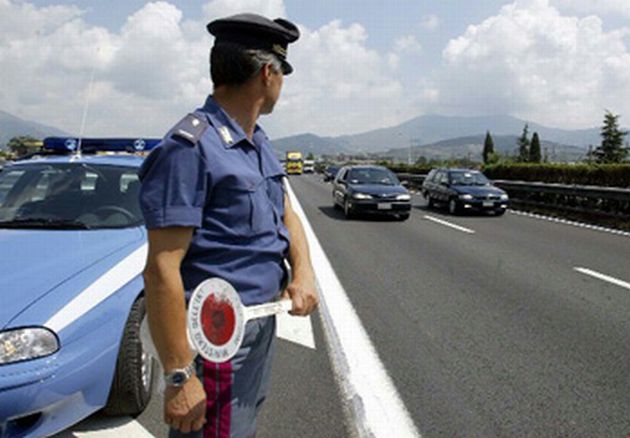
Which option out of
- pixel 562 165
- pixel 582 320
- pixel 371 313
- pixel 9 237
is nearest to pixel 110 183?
pixel 9 237

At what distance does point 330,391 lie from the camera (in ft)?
11.9

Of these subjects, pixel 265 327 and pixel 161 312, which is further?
pixel 265 327

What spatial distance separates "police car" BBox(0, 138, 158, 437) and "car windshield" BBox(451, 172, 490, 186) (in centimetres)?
1408

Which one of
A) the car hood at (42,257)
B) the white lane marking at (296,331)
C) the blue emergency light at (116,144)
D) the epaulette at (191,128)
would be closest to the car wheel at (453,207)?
the blue emergency light at (116,144)

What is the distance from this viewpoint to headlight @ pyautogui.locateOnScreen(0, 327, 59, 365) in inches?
92.7

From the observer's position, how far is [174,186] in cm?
150

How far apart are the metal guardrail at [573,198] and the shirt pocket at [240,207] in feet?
46.1

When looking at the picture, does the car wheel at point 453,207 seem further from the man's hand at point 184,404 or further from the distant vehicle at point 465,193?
the man's hand at point 184,404

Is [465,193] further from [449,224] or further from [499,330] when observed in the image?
[499,330]

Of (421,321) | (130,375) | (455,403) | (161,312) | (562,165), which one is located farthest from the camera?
(562,165)

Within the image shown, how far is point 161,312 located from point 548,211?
17815 millimetres

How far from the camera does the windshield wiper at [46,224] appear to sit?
12.3 feet

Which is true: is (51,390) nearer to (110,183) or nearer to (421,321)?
(110,183)

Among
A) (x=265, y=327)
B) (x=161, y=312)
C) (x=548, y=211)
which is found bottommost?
(x=548, y=211)
